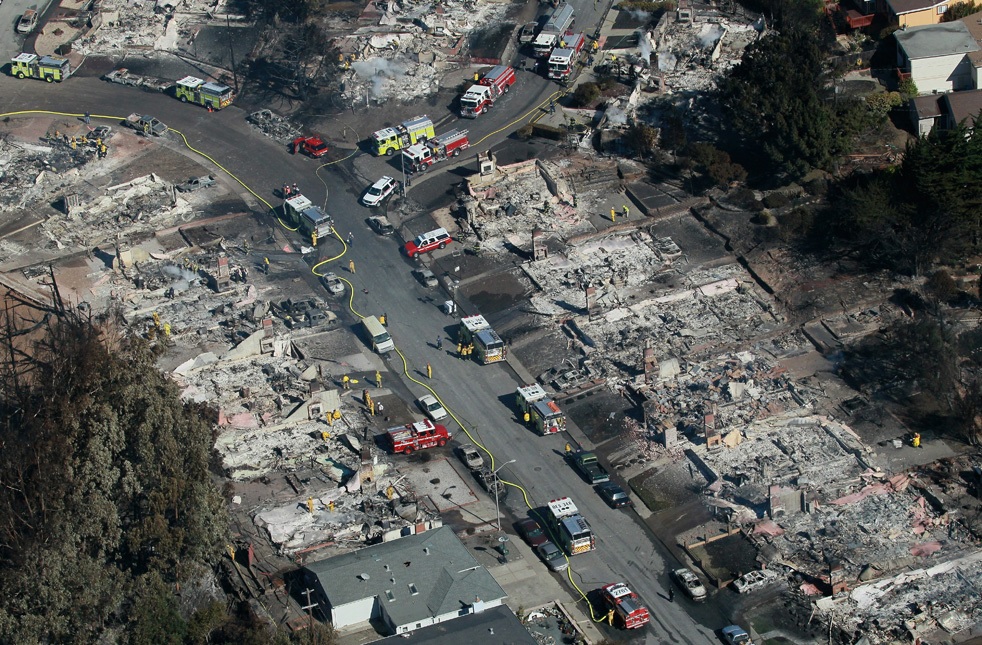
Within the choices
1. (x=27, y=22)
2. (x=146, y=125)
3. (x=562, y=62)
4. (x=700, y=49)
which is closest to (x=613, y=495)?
(x=562, y=62)

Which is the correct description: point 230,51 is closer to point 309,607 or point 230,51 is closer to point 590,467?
point 590,467

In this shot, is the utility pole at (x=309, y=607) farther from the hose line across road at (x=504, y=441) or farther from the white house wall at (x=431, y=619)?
the hose line across road at (x=504, y=441)

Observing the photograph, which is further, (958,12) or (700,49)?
(700,49)

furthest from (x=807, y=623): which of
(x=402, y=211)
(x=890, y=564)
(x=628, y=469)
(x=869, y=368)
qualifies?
(x=402, y=211)

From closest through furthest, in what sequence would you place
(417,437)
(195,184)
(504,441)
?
1. (417,437)
2. (504,441)
3. (195,184)

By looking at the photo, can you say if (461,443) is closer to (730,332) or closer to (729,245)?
(730,332)

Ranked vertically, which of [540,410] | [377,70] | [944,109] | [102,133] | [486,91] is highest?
[377,70]
